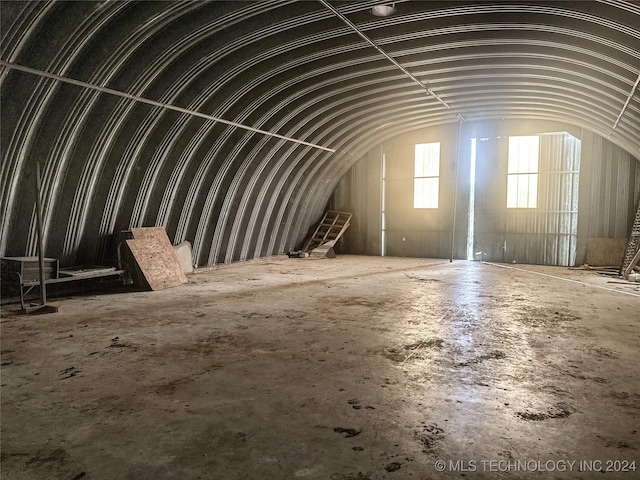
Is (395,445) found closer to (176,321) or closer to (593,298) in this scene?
(176,321)

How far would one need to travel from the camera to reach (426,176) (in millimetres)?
15273

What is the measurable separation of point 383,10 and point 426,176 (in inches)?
352

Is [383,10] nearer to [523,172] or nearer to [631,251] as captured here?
[631,251]

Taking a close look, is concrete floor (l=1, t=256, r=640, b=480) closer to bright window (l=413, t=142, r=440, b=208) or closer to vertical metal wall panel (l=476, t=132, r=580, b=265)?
vertical metal wall panel (l=476, t=132, r=580, b=265)

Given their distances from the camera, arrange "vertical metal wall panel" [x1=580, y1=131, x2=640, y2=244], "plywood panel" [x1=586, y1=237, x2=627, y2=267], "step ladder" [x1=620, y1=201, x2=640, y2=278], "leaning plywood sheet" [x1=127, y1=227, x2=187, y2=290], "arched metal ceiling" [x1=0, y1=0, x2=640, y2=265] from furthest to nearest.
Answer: "plywood panel" [x1=586, y1=237, x2=627, y2=267]
"vertical metal wall panel" [x1=580, y1=131, x2=640, y2=244]
"step ladder" [x1=620, y1=201, x2=640, y2=278]
"leaning plywood sheet" [x1=127, y1=227, x2=187, y2=290]
"arched metal ceiling" [x1=0, y1=0, x2=640, y2=265]

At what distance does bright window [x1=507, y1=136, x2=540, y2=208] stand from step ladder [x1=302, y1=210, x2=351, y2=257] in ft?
18.1

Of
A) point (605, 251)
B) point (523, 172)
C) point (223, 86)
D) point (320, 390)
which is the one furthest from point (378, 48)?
point (605, 251)

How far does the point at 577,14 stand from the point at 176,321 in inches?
283

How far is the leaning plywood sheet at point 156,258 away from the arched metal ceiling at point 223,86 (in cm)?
45

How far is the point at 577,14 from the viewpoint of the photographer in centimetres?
641

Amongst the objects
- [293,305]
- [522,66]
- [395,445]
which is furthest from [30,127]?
[522,66]

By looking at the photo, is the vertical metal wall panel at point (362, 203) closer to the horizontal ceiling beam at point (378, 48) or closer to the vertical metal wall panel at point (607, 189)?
the horizontal ceiling beam at point (378, 48)

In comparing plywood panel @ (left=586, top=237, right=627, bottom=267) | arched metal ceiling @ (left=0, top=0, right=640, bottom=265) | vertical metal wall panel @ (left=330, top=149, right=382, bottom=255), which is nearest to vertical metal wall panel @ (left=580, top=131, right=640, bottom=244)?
plywood panel @ (left=586, top=237, right=627, bottom=267)

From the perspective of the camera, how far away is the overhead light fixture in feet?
22.4
